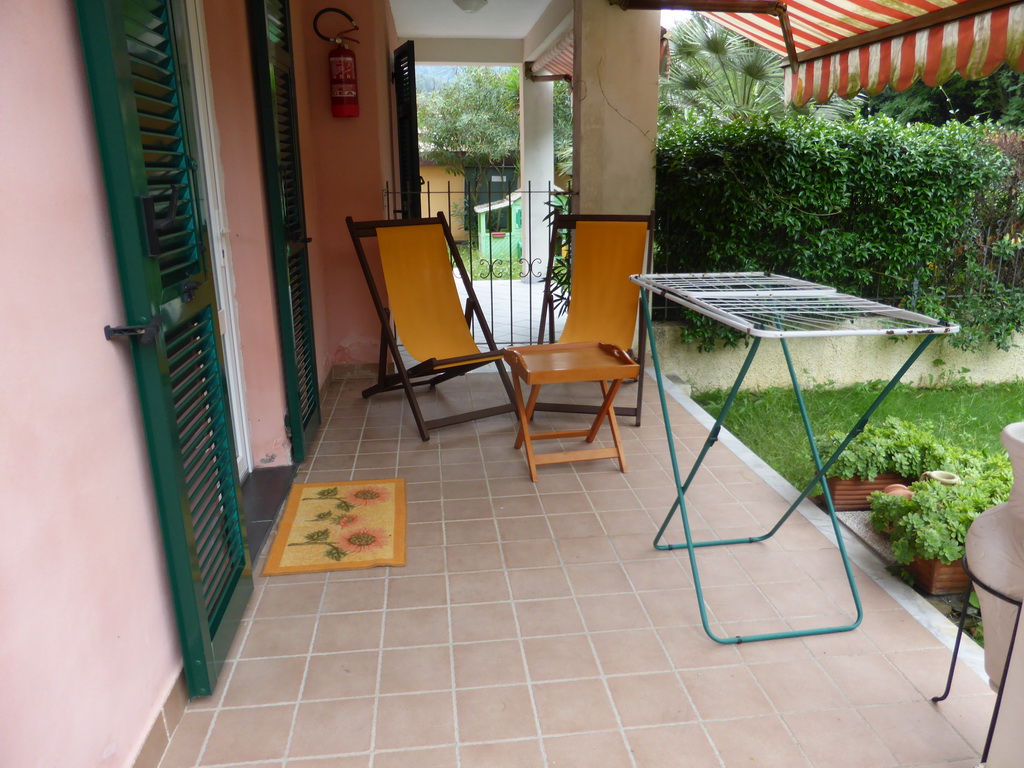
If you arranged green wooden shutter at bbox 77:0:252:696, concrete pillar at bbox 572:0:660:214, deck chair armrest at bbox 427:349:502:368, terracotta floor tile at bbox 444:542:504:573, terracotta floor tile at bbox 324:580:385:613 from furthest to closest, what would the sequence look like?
concrete pillar at bbox 572:0:660:214 < deck chair armrest at bbox 427:349:502:368 < terracotta floor tile at bbox 444:542:504:573 < terracotta floor tile at bbox 324:580:385:613 < green wooden shutter at bbox 77:0:252:696

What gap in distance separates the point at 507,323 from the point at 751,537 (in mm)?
4815

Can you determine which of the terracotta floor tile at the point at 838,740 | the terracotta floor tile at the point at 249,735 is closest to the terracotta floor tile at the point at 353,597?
the terracotta floor tile at the point at 249,735

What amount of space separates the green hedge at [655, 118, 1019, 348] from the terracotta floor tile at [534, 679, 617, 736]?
3880 mm

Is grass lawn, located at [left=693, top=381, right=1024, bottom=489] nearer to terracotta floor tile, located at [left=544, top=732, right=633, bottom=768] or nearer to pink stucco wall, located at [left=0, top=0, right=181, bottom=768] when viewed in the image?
terracotta floor tile, located at [left=544, top=732, right=633, bottom=768]

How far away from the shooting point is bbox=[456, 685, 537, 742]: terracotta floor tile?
2.00 m

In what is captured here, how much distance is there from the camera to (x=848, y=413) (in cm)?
525

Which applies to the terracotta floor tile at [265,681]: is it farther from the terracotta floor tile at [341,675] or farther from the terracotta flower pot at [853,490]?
the terracotta flower pot at [853,490]

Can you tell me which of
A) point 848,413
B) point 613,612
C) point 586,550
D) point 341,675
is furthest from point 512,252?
point 341,675

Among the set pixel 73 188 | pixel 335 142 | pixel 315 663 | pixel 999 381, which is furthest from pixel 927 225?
pixel 73 188

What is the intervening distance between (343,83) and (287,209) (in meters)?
1.39

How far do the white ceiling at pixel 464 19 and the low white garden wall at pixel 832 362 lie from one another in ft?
12.5

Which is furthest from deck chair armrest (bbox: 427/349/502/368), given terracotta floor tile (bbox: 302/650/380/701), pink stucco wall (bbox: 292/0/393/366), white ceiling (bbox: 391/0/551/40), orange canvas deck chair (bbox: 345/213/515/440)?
white ceiling (bbox: 391/0/551/40)

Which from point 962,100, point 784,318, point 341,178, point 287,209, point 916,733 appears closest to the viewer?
point 916,733

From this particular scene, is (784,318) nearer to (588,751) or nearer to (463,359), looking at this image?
(588,751)
